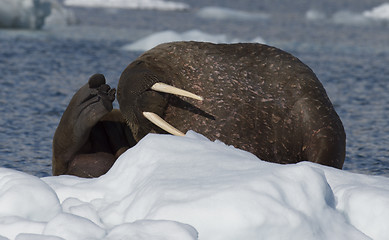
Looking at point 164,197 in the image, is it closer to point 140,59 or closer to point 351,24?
point 140,59

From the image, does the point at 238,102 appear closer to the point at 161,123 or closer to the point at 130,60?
the point at 161,123

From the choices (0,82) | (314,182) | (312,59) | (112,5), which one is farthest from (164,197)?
(112,5)

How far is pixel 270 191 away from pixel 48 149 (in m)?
4.51

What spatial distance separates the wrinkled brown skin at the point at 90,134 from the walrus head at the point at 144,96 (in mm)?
136

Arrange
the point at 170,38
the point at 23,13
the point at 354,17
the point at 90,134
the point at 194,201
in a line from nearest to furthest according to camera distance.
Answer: the point at 194,201 < the point at 90,134 < the point at 170,38 < the point at 23,13 < the point at 354,17

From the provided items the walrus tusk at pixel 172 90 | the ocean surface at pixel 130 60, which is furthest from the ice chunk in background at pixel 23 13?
the walrus tusk at pixel 172 90

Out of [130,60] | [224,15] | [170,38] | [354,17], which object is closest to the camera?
[130,60]

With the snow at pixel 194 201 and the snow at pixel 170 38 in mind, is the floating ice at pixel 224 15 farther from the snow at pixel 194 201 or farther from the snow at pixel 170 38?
the snow at pixel 194 201

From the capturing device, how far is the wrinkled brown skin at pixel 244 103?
5.65 meters

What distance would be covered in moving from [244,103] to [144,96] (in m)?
0.82

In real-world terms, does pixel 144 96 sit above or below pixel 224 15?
above

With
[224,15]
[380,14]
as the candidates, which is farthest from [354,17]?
[224,15]

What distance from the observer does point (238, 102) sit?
588 centimetres

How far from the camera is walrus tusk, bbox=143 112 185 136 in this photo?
18.0 feet
